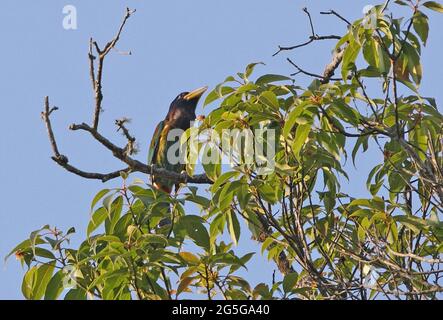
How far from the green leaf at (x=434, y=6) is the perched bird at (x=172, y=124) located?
369cm

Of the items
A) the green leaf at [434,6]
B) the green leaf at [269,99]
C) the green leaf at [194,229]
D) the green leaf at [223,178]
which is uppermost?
the green leaf at [434,6]

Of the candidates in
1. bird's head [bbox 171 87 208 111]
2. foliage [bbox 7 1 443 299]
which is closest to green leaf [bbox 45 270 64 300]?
foliage [bbox 7 1 443 299]

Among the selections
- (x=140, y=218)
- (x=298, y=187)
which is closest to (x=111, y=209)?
(x=140, y=218)

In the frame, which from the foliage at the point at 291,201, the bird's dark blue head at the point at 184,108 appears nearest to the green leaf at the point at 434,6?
the foliage at the point at 291,201

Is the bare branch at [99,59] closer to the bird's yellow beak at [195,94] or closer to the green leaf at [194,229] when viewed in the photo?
the green leaf at [194,229]

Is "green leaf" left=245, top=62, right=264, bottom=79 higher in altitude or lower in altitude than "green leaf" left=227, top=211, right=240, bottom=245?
higher

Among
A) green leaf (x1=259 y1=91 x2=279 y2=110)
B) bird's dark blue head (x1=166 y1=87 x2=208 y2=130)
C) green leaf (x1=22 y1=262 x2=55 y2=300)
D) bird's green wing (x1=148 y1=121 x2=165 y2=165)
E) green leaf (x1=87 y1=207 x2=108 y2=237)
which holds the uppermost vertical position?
bird's dark blue head (x1=166 y1=87 x2=208 y2=130)

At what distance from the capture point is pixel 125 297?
4215 mm

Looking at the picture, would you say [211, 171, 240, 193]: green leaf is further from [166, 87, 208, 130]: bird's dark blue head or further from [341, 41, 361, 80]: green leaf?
[166, 87, 208, 130]: bird's dark blue head

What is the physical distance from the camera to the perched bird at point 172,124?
8195 millimetres

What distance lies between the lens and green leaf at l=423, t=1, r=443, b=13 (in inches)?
Answer: 173

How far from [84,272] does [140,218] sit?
293 millimetres
